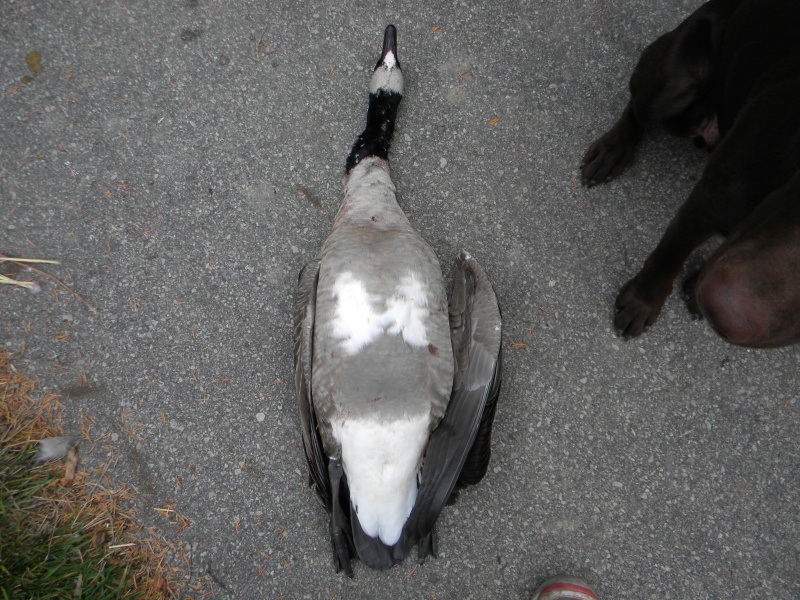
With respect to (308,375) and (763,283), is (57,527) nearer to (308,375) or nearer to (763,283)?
(308,375)

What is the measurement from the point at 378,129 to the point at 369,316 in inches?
46.3

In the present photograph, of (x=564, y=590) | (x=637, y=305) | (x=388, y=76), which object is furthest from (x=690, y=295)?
(x=388, y=76)

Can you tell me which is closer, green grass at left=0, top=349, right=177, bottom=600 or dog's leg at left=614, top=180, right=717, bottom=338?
dog's leg at left=614, top=180, right=717, bottom=338

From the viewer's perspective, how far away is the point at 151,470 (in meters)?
2.78

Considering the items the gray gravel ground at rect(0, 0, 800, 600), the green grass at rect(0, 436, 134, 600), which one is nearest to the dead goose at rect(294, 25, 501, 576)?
the gray gravel ground at rect(0, 0, 800, 600)

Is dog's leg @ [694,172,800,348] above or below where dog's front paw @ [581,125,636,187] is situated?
above

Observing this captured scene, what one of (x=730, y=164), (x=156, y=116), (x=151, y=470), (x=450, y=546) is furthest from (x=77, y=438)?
(x=730, y=164)

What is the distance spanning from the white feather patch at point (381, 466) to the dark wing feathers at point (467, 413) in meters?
0.07

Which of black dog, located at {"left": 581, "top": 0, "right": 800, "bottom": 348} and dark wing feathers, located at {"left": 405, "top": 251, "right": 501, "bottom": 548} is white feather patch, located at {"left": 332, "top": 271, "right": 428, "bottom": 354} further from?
black dog, located at {"left": 581, "top": 0, "right": 800, "bottom": 348}

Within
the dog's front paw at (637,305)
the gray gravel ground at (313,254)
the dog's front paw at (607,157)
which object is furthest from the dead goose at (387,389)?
the dog's front paw at (607,157)

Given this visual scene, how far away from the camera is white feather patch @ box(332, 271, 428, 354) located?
7.51 feet

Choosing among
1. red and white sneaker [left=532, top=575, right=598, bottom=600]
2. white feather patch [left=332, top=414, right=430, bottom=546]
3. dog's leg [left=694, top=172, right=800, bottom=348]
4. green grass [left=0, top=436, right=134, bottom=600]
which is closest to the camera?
dog's leg [left=694, top=172, right=800, bottom=348]

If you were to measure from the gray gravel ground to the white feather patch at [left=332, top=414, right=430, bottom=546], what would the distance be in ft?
1.81

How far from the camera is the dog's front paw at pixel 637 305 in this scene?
8.63ft
